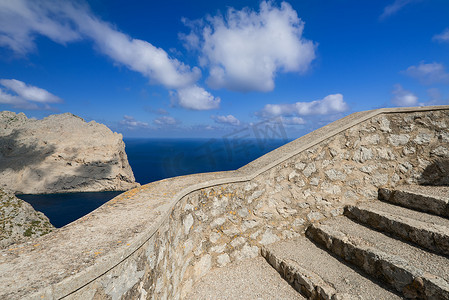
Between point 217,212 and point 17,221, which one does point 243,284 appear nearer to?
point 217,212

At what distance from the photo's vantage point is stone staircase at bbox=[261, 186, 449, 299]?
6.76ft

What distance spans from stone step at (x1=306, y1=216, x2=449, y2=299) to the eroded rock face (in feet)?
162

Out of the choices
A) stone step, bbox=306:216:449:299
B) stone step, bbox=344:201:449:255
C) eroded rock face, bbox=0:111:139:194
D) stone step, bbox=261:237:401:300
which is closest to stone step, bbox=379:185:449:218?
stone step, bbox=344:201:449:255

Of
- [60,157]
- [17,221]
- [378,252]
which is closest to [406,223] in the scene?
[378,252]

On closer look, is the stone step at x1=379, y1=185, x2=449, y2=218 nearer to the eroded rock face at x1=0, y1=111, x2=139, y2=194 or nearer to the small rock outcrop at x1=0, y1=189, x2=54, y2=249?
the small rock outcrop at x1=0, y1=189, x2=54, y2=249

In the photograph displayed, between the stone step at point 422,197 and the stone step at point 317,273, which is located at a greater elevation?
the stone step at point 422,197

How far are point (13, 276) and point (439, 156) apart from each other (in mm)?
5651

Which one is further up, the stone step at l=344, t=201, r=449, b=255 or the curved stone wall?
the curved stone wall

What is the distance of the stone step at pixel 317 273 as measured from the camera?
2135 mm

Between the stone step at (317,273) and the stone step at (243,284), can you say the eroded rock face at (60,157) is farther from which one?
the stone step at (317,273)

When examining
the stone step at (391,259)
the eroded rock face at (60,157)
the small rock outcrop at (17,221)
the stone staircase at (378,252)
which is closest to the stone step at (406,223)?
the stone staircase at (378,252)

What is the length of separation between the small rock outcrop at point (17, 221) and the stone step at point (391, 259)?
943cm

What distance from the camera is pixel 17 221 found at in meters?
8.15

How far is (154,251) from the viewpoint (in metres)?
1.86
